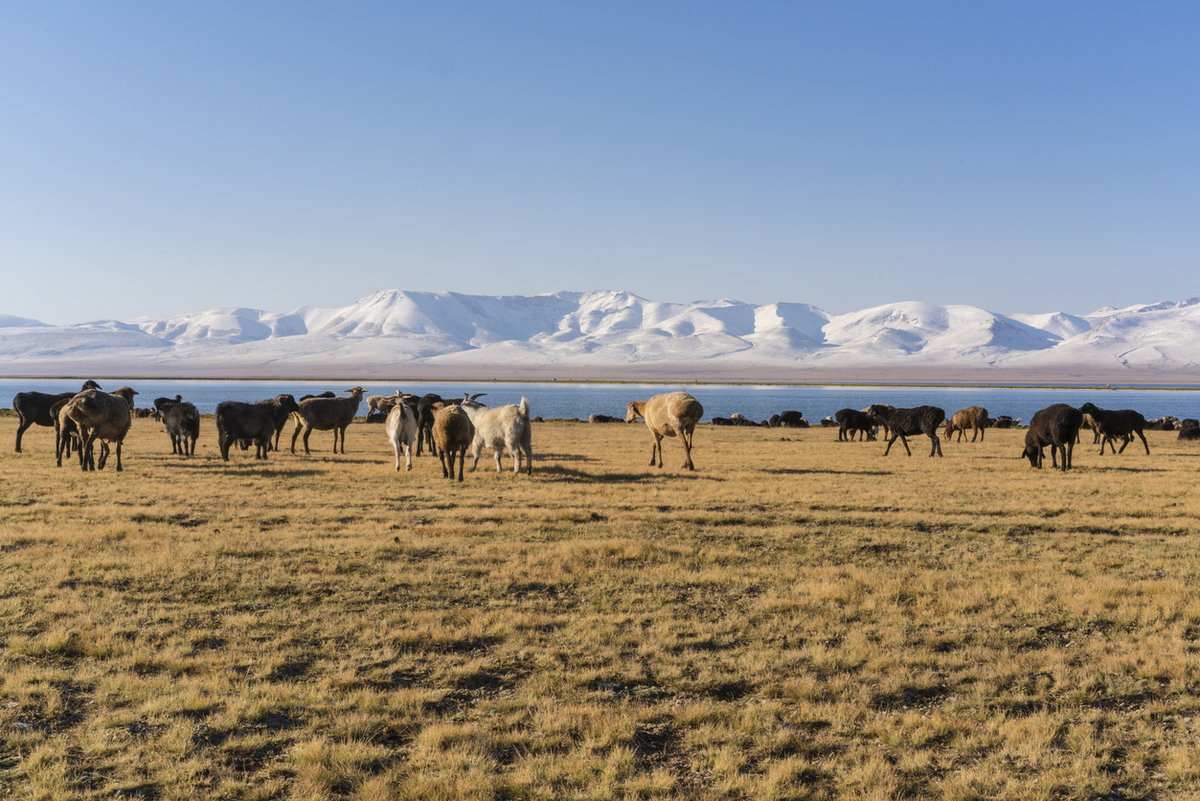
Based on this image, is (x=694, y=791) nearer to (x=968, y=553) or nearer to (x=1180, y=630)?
(x=1180, y=630)

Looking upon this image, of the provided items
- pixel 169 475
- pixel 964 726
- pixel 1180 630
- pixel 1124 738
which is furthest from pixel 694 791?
pixel 169 475

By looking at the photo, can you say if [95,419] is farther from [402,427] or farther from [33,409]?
[33,409]

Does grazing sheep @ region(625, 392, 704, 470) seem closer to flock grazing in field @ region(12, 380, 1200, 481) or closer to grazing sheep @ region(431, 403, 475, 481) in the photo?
flock grazing in field @ region(12, 380, 1200, 481)

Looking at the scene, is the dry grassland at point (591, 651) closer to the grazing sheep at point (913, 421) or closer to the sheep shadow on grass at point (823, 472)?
the sheep shadow on grass at point (823, 472)

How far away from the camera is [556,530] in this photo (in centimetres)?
1501

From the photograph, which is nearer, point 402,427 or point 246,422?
point 402,427

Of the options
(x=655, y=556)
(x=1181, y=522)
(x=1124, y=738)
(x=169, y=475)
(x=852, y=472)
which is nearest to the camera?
(x=1124, y=738)

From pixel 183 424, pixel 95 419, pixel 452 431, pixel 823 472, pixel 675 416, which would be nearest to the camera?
pixel 452 431

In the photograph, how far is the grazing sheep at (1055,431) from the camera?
26.5m

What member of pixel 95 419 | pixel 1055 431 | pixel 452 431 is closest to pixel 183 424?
pixel 95 419

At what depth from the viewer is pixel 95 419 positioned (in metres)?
22.5

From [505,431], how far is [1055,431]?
18.3 m

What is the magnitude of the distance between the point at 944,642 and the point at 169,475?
825 inches

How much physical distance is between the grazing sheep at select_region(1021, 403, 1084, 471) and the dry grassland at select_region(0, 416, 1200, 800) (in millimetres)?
9175
